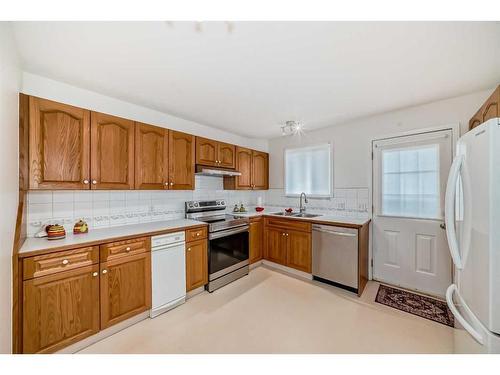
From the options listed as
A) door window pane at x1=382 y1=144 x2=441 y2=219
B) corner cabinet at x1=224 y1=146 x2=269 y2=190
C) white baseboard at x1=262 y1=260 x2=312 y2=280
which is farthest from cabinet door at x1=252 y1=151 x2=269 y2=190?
door window pane at x1=382 y1=144 x2=441 y2=219

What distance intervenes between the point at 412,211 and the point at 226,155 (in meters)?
2.64

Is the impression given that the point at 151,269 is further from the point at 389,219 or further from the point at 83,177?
the point at 389,219

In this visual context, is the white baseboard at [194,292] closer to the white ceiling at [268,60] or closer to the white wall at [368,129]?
the white ceiling at [268,60]

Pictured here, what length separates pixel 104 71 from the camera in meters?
1.75

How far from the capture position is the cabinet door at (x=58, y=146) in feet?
5.27

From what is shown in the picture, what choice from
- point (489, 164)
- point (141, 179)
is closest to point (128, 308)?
point (141, 179)

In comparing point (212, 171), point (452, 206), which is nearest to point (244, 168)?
point (212, 171)

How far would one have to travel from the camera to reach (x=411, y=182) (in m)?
2.57

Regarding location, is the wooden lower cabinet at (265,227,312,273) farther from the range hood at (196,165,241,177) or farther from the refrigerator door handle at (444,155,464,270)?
the refrigerator door handle at (444,155,464,270)

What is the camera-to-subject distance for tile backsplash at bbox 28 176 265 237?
1866mm

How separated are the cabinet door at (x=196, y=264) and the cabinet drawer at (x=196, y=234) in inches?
1.9

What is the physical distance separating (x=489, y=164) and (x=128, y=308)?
2763 millimetres

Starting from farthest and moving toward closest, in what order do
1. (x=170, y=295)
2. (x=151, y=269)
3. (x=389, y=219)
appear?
(x=389, y=219), (x=170, y=295), (x=151, y=269)

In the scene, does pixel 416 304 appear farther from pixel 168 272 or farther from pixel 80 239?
pixel 80 239
